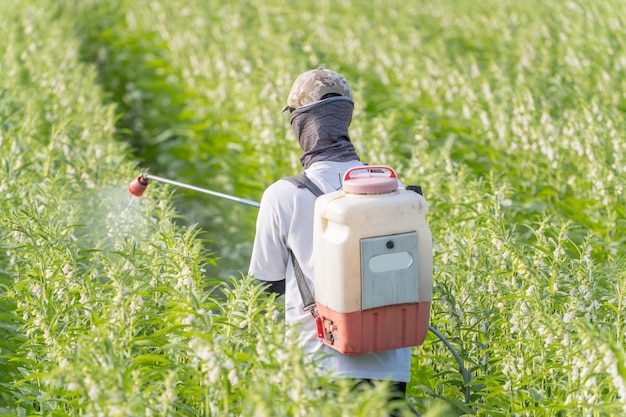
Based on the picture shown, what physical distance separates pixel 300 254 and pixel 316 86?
74cm

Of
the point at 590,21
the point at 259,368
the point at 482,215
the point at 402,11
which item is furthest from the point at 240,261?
the point at 402,11

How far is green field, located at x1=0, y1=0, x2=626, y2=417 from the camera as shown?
401 centimetres

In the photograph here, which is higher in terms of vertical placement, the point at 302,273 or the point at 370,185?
the point at 370,185

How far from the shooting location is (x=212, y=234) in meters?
9.50

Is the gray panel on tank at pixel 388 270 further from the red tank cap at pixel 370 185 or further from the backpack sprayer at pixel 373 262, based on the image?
the red tank cap at pixel 370 185

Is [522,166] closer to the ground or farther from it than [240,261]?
farther from it

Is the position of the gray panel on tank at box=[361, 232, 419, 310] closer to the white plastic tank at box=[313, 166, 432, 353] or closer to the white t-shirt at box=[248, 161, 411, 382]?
the white plastic tank at box=[313, 166, 432, 353]

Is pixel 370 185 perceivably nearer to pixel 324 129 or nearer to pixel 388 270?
pixel 388 270

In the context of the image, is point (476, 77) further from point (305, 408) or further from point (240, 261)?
point (305, 408)

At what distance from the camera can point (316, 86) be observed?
4.36 metres

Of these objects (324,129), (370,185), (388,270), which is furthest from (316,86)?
(388,270)

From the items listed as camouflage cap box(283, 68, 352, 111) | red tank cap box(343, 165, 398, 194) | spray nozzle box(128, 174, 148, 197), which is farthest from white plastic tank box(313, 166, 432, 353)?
spray nozzle box(128, 174, 148, 197)

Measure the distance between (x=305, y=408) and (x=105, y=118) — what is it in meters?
6.64

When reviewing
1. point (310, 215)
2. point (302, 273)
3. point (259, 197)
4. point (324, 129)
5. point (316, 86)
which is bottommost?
point (302, 273)
